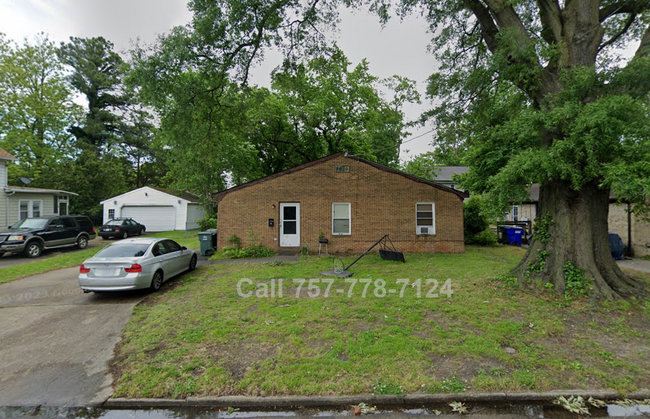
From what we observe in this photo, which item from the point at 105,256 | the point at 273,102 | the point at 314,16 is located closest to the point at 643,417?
the point at 105,256

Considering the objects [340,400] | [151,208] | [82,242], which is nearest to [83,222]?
[82,242]

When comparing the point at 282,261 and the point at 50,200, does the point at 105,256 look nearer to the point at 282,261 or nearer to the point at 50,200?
the point at 282,261

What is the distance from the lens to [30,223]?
13.1 metres

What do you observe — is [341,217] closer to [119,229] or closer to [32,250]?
[32,250]

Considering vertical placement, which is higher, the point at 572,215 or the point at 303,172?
the point at 303,172

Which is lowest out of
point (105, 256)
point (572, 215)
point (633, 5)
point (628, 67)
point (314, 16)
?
point (105, 256)

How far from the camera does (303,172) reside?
12203mm

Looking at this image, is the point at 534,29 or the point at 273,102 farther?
the point at 273,102

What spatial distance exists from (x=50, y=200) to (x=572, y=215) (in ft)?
86.6

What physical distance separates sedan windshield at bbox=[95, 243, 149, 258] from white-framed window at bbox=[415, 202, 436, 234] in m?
9.91

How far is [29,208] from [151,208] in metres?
7.61

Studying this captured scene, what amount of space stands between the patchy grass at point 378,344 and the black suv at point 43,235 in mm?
10646

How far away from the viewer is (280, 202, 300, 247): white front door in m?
12.1

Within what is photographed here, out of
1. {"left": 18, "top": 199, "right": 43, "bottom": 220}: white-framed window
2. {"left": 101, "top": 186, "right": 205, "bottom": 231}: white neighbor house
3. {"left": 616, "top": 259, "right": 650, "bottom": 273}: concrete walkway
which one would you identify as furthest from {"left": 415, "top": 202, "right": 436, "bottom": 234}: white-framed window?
{"left": 18, "top": 199, "right": 43, "bottom": 220}: white-framed window
